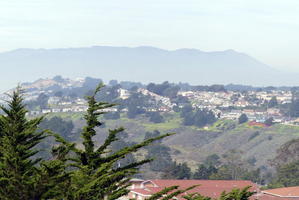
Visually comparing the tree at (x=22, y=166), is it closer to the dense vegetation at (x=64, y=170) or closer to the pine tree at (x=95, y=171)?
the dense vegetation at (x=64, y=170)

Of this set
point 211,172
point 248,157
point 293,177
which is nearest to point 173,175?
point 211,172

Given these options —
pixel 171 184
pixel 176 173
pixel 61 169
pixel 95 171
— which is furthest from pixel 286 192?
pixel 61 169

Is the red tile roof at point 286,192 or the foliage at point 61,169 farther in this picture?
the red tile roof at point 286,192

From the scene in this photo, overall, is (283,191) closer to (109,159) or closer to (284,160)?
(284,160)

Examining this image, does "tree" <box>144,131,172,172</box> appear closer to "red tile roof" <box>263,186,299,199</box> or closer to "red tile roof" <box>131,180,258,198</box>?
"red tile roof" <box>131,180,258,198</box>

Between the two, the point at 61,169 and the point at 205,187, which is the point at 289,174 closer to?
the point at 205,187

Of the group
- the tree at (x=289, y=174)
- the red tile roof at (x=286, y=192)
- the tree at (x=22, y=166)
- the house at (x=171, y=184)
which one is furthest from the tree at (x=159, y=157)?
the tree at (x=22, y=166)

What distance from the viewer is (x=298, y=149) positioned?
14038 centimetres

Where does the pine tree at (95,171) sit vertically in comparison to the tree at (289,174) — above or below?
above

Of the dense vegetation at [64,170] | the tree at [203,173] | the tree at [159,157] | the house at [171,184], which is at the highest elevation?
the dense vegetation at [64,170]

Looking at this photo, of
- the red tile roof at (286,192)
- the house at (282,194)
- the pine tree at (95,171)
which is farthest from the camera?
the red tile roof at (286,192)

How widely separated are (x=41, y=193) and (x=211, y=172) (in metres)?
109

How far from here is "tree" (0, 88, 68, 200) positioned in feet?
59.7

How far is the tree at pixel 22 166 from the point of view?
18203mm
